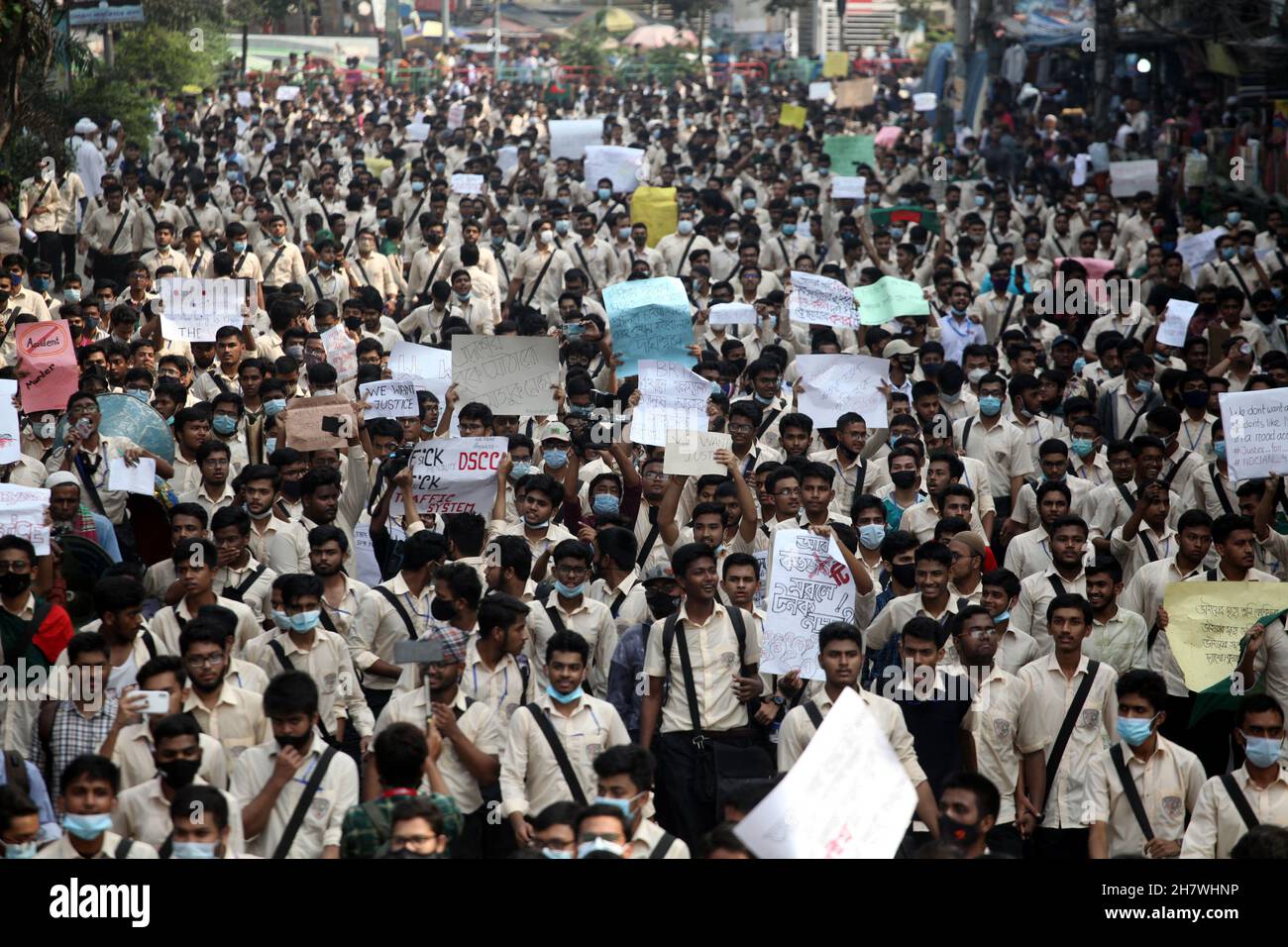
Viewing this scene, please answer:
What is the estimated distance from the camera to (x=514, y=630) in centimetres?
728

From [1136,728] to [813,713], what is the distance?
121 centimetres

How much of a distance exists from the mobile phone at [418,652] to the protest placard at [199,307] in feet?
21.4

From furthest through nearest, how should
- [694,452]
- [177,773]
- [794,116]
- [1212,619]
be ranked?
[794,116]
[694,452]
[1212,619]
[177,773]

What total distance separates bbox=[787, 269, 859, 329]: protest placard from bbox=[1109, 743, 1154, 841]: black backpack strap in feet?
21.2

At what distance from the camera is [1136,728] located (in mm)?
6816

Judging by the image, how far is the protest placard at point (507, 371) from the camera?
11.0m

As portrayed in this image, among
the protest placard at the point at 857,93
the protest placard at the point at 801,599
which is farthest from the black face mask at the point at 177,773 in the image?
the protest placard at the point at 857,93

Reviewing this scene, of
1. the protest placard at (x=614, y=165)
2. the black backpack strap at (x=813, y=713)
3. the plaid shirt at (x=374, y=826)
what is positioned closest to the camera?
the plaid shirt at (x=374, y=826)

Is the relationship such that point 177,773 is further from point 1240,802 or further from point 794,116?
point 794,116

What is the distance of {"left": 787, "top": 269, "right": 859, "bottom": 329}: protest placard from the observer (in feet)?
42.7

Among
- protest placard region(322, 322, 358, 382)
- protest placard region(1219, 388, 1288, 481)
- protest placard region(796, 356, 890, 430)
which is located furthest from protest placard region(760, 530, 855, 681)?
protest placard region(322, 322, 358, 382)

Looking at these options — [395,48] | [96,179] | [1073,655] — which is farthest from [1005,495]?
[395,48]

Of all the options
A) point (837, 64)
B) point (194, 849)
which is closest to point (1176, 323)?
point (194, 849)

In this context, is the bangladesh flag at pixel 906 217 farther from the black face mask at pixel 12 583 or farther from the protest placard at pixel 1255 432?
the black face mask at pixel 12 583
